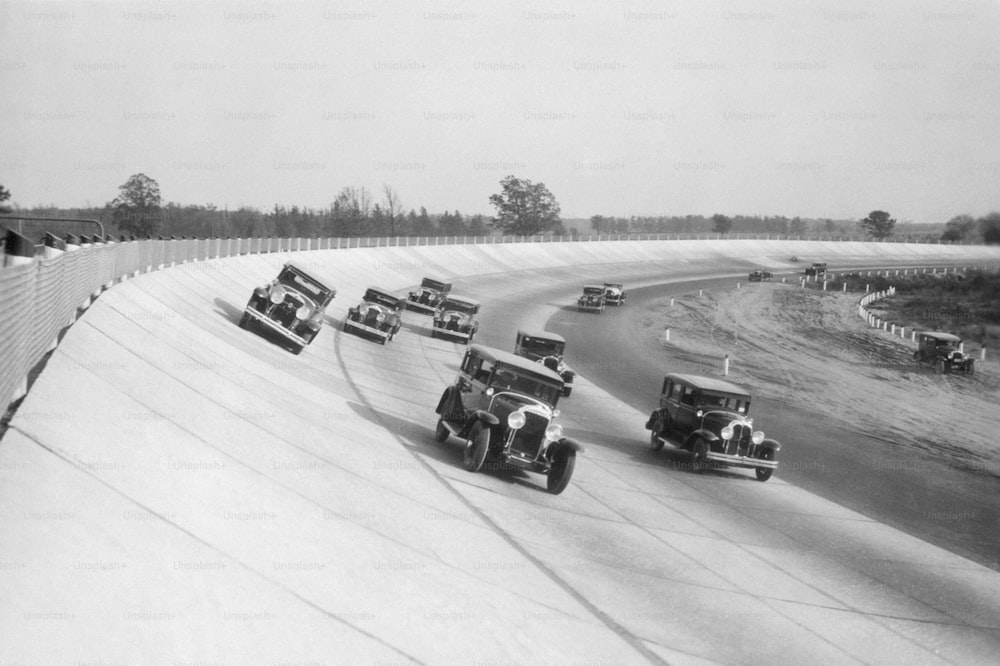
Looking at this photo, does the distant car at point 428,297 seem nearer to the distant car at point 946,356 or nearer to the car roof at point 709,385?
the distant car at point 946,356

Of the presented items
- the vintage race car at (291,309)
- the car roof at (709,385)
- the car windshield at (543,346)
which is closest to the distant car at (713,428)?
the car roof at (709,385)

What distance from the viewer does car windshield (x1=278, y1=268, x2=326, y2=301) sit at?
1104 inches

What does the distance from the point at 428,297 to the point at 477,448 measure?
3144 centimetres

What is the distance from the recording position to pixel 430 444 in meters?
19.1

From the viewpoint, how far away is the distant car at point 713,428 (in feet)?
68.2

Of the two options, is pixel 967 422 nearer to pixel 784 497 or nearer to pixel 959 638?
pixel 784 497

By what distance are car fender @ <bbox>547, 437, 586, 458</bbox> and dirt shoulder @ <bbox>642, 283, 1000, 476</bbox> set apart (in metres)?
15.8

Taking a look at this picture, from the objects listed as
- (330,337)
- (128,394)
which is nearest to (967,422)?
(330,337)

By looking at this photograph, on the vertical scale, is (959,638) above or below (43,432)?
below

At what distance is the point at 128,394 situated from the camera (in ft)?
42.1

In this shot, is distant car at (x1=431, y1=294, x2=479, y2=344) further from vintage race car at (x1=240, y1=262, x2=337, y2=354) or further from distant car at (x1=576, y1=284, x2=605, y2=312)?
distant car at (x1=576, y1=284, x2=605, y2=312)

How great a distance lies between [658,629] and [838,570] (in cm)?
507

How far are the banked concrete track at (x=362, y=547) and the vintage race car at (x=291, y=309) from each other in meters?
4.11

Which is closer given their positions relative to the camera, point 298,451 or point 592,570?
point 592,570
